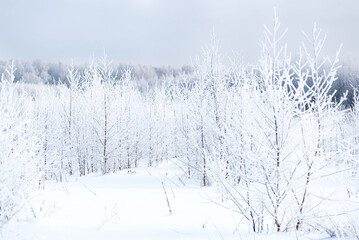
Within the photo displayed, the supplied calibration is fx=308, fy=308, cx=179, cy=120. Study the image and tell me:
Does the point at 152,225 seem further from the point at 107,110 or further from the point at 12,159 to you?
the point at 107,110

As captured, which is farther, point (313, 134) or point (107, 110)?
point (107, 110)

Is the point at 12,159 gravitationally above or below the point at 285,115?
below

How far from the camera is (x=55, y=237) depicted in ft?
15.8

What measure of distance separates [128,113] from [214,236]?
20483 mm

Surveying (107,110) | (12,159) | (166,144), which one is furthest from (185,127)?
(166,144)

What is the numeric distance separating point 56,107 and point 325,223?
1007 inches

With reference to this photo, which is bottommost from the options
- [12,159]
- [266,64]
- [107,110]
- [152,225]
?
[152,225]

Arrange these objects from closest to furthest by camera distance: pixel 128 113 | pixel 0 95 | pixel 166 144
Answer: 1. pixel 0 95
2. pixel 128 113
3. pixel 166 144

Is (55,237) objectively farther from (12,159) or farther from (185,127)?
(185,127)

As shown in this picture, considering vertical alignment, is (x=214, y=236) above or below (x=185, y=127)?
below

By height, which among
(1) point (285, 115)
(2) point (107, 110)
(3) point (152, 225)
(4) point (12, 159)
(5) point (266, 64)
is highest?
(2) point (107, 110)

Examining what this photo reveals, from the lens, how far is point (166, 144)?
29141 mm

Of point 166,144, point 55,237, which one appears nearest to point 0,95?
point 55,237

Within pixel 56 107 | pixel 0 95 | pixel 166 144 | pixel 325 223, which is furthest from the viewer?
pixel 166 144
